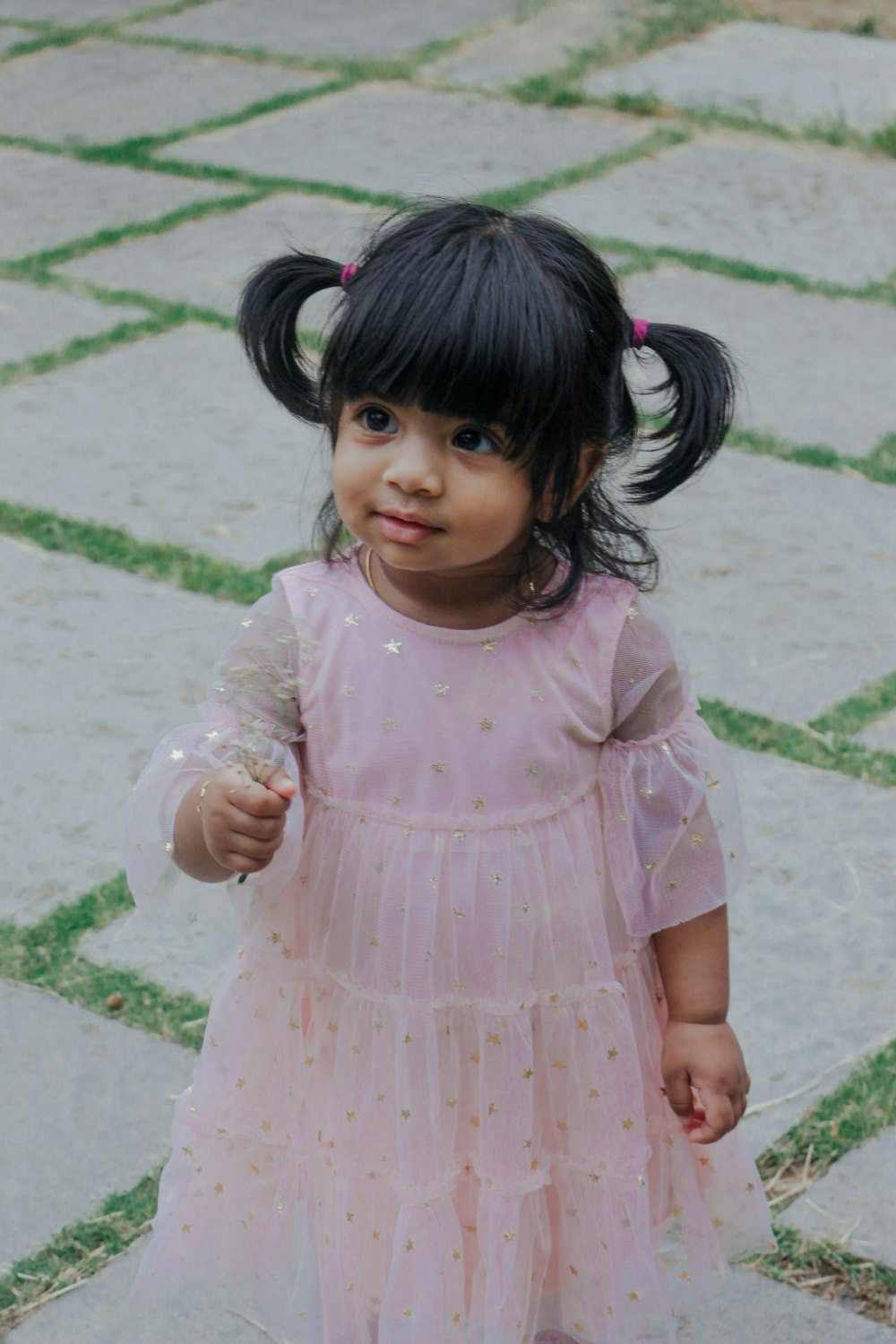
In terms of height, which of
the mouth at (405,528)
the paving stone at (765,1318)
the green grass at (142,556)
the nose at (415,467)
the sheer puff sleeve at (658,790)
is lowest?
the green grass at (142,556)

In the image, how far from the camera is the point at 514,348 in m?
1.42

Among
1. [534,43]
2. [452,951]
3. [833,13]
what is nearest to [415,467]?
[452,951]

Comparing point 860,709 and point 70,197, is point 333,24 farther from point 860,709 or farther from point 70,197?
point 860,709

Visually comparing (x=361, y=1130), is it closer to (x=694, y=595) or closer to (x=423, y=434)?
(x=423, y=434)

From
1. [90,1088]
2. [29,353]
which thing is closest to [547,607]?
[90,1088]

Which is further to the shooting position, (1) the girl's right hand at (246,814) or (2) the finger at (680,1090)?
(2) the finger at (680,1090)

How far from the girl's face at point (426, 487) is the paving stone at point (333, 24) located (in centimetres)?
521

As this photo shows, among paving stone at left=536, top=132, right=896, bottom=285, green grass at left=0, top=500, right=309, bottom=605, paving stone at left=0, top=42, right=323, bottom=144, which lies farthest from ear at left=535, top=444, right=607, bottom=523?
paving stone at left=0, top=42, right=323, bottom=144

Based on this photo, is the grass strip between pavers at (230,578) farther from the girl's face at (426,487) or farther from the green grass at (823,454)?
the girl's face at (426,487)

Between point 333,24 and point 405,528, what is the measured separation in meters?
5.79

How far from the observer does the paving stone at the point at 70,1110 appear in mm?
1968

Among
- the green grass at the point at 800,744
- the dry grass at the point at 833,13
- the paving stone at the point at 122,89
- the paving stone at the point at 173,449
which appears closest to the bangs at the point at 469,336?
the green grass at the point at 800,744

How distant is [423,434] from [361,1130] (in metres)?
0.60

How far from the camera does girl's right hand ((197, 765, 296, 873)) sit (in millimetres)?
1405
